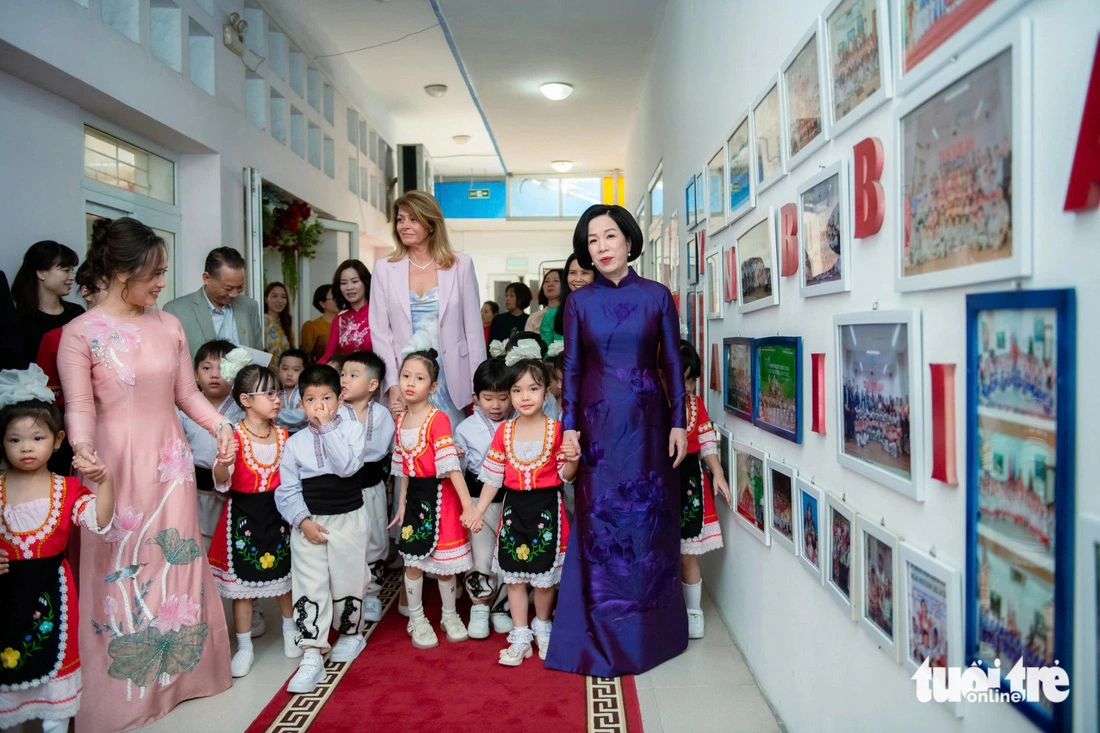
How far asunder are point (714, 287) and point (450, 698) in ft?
6.42

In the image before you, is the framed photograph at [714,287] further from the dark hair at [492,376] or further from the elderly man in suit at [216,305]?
the elderly man in suit at [216,305]

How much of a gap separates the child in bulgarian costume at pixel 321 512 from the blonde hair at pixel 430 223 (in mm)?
802

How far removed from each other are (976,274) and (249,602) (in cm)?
270

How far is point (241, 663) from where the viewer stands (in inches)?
115

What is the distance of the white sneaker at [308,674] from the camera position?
273 cm

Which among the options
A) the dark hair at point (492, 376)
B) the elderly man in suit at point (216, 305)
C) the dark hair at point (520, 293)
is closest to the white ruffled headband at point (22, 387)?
the elderly man in suit at point (216, 305)

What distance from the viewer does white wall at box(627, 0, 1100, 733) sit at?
40.4 inches

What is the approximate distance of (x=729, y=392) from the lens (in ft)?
10.5

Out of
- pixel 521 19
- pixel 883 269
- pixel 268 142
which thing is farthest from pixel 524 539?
pixel 268 142

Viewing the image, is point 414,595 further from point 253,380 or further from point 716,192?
point 716,192

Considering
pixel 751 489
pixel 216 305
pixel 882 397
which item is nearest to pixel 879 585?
pixel 882 397

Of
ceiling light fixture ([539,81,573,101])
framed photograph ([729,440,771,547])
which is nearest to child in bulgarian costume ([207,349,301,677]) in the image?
framed photograph ([729,440,771,547])

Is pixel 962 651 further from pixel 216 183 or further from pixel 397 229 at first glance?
pixel 216 183

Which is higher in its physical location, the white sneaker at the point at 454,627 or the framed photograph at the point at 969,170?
the framed photograph at the point at 969,170
